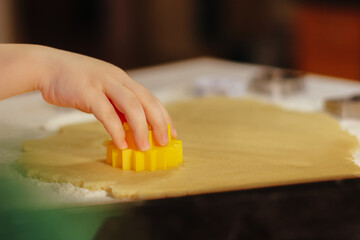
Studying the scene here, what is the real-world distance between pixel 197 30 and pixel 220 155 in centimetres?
296

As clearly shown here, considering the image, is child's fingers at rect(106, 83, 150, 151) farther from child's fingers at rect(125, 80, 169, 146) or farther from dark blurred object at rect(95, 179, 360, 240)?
dark blurred object at rect(95, 179, 360, 240)

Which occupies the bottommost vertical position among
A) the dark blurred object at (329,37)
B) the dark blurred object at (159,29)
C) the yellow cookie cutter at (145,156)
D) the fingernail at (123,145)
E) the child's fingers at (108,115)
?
the dark blurred object at (159,29)

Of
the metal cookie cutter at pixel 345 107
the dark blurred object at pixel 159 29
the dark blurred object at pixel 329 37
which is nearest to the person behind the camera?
the metal cookie cutter at pixel 345 107

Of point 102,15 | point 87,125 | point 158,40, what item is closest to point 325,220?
point 87,125

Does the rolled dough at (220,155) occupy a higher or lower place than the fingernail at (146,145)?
lower

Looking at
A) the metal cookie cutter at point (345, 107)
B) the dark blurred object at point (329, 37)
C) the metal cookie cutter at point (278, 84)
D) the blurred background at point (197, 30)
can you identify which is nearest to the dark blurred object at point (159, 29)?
the blurred background at point (197, 30)

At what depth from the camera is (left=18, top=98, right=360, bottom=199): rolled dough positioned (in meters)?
0.83

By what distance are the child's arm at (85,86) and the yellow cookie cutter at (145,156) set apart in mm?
14

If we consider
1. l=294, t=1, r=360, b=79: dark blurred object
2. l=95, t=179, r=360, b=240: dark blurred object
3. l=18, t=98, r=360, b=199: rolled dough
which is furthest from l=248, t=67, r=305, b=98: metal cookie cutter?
l=294, t=1, r=360, b=79: dark blurred object

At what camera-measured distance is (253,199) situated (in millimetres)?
724

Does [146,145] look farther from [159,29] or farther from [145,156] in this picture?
[159,29]

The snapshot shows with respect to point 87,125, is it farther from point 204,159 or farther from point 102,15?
point 102,15

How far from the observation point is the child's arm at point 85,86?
838 millimetres

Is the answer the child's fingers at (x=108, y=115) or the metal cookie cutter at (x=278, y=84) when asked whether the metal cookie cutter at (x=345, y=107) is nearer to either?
the metal cookie cutter at (x=278, y=84)
